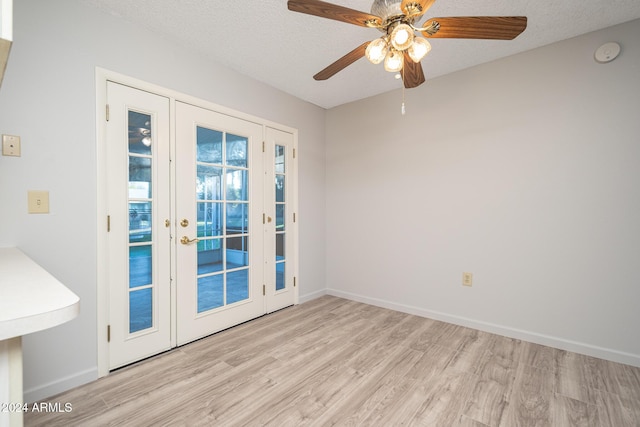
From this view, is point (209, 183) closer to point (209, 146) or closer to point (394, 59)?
point (209, 146)

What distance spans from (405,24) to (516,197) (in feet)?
6.22

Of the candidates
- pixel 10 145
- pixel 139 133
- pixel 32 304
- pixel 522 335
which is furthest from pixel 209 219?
pixel 522 335

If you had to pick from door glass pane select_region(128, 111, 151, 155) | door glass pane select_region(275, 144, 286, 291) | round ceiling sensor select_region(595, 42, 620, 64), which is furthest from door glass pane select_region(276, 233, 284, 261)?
round ceiling sensor select_region(595, 42, 620, 64)

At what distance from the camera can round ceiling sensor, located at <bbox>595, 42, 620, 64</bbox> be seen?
2.09 meters

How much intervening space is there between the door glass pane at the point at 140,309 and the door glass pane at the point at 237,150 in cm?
131

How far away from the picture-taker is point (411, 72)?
1791 mm

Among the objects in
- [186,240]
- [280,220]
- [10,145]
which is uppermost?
[10,145]

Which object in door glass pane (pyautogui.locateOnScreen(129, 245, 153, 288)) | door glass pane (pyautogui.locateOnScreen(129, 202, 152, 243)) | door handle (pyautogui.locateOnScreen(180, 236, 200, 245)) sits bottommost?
door glass pane (pyautogui.locateOnScreen(129, 245, 153, 288))

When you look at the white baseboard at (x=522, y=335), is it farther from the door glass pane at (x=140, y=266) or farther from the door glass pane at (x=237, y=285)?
the door glass pane at (x=140, y=266)

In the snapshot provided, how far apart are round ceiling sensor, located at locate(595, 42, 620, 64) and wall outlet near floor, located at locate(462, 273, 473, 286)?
78.0 inches

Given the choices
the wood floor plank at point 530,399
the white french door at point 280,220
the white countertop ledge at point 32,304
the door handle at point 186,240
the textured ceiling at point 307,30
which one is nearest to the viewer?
the white countertop ledge at point 32,304

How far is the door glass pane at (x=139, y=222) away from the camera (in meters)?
2.08

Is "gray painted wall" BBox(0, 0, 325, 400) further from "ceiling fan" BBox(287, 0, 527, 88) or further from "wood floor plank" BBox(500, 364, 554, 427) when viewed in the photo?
"wood floor plank" BBox(500, 364, 554, 427)

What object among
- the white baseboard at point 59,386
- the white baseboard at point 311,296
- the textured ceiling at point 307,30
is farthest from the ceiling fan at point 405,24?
the white baseboard at point 311,296
